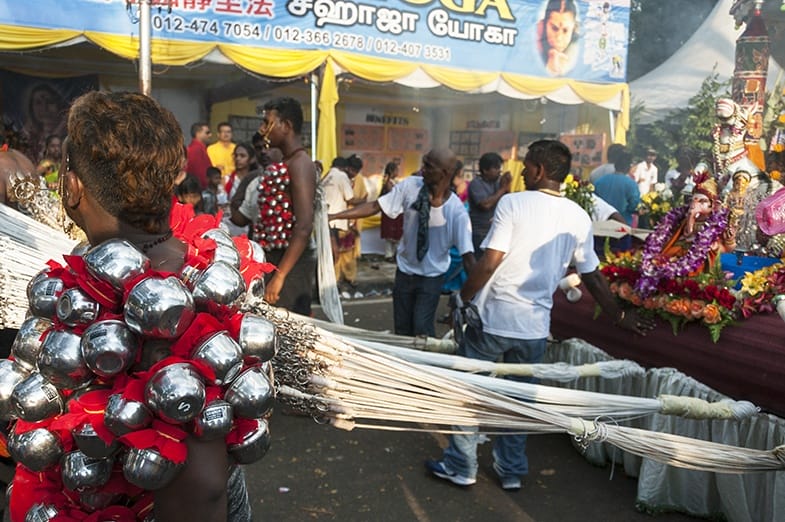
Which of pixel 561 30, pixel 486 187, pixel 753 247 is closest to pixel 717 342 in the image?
pixel 753 247

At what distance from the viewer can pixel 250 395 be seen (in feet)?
4.29

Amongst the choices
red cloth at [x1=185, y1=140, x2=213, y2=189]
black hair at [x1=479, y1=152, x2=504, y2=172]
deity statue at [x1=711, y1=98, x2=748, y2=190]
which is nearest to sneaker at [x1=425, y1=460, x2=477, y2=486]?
deity statue at [x1=711, y1=98, x2=748, y2=190]

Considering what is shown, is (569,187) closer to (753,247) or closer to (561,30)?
(753,247)

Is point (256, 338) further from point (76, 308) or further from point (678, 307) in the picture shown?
point (678, 307)

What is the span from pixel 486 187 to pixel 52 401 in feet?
20.2

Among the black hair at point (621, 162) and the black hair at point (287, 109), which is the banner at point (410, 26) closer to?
the black hair at point (621, 162)

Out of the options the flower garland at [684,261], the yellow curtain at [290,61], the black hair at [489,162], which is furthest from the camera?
the yellow curtain at [290,61]

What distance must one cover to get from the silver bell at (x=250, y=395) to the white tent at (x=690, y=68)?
1274 centimetres

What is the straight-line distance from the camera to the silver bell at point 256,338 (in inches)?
52.7

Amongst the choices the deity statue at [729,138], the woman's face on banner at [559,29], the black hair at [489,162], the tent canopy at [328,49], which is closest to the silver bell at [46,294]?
the deity statue at [729,138]

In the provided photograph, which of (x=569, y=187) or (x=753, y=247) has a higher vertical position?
(x=569, y=187)

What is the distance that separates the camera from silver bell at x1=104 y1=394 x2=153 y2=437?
46.4 inches

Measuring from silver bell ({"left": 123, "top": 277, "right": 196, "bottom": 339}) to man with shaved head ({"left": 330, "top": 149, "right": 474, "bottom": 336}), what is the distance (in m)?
3.29

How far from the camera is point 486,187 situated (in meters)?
7.14
